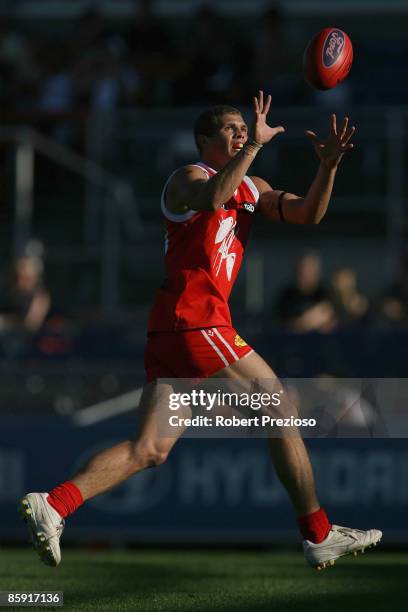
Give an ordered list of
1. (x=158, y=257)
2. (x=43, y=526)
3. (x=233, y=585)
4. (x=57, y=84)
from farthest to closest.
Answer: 1. (x=57, y=84)
2. (x=158, y=257)
3. (x=233, y=585)
4. (x=43, y=526)

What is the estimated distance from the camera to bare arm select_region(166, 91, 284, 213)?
20.9 ft

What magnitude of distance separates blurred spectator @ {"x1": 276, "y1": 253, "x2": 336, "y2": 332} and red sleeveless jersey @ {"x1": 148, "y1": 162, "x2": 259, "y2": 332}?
15.3 feet

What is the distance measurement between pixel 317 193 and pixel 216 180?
2.58 ft

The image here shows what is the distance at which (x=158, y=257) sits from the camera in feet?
43.1

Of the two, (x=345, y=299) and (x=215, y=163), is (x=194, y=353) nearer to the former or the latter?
(x=215, y=163)

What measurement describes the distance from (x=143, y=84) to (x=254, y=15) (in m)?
4.82

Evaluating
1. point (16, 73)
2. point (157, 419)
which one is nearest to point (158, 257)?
point (16, 73)

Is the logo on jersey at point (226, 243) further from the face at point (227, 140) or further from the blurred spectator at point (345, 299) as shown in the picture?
the blurred spectator at point (345, 299)

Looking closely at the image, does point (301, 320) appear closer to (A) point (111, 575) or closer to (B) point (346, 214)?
(B) point (346, 214)

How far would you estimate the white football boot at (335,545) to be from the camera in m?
6.68

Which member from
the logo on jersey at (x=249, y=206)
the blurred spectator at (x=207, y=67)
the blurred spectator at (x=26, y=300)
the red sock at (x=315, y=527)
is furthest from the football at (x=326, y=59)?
the blurred spectator at (x=207, y=67)

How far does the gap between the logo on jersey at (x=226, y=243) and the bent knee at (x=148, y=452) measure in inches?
37.2

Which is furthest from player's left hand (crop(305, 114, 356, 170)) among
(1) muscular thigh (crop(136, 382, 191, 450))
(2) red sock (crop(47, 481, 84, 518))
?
(2) red sock (crop(47, 481, 84, 518))

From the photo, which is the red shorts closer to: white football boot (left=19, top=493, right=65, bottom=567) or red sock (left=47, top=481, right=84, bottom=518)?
red sock (left=47, top=481, right=84, bottom=518)
